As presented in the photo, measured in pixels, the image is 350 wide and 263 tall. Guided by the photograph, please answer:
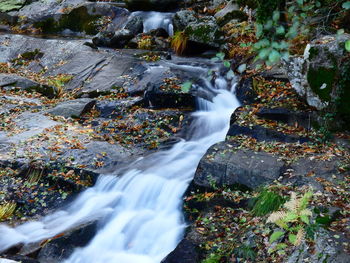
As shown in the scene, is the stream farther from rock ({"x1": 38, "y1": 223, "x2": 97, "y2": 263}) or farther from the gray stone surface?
the gray stone surface

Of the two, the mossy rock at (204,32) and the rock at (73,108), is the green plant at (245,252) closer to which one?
the rock at (73,108)

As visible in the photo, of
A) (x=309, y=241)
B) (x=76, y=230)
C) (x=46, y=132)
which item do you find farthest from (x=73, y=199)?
(x=309, y=241)

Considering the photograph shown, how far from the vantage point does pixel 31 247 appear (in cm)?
552

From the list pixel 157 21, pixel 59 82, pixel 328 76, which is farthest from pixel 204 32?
pixel 328 76

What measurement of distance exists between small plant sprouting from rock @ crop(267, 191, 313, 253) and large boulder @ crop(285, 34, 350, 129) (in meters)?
2.54

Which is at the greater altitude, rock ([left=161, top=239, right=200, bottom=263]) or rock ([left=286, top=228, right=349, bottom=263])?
rock ([left=286, top=228, right=349, bottom=263])

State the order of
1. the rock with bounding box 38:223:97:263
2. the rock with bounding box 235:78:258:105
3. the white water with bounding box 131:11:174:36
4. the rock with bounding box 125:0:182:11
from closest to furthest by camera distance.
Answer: the rock with bounding box 38:223:97:263 < the rock with bounding box 235:78:258:105 < the white water with bounding box 131:11:174:36 < the rock with bounding box 125:0:182:11

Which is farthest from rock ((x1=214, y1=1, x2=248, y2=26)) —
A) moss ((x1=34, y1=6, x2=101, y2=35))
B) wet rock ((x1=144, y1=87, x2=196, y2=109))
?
moss ((x1=34, y1=6, x2=101, y2=35))

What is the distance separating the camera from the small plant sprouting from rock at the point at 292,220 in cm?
436

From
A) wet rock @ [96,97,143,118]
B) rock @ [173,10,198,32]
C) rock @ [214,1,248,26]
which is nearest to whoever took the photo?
wet rock @ [96,97,143,118]

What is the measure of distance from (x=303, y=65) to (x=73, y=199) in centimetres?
521

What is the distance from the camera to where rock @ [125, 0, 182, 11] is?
55.3 feet

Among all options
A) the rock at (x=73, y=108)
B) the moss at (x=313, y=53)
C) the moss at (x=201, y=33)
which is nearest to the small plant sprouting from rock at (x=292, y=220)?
the moss at (x=313, y=53)

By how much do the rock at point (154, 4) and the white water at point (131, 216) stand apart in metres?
11.2
